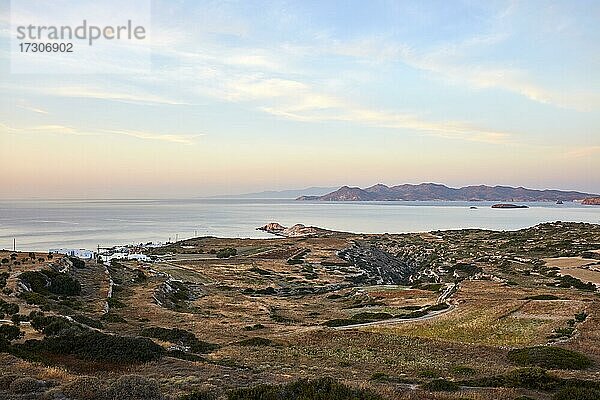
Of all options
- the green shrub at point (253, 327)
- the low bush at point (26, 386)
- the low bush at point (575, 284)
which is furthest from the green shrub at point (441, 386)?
the low bush at point (575, 284)

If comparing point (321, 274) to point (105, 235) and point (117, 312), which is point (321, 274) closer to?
point (117, 312)

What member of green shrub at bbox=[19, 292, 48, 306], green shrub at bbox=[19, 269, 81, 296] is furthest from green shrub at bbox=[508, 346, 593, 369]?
green shrub at bbox=[19, 269, 81, 296]

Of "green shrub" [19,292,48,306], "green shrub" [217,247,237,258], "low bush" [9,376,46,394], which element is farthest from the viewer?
"green shrub" [217,247,237,258]

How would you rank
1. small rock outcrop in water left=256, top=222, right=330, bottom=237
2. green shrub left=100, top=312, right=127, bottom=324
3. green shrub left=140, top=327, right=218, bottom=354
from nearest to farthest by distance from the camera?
1. green shrub left=140, top=327, right=218, bottom=354
2. green shrub left=100, top=312, right=127, bottom=324
3. small rock outcrop in water left=256, top=222, right=330, bottom=237

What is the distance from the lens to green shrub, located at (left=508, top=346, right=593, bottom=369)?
21.3 m

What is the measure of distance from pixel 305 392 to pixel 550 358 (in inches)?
581

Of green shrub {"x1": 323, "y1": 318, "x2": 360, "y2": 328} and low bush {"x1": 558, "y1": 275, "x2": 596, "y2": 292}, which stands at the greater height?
green shrub {"x1": 323, "y1": 318, "x2": 360, "y2": 328}

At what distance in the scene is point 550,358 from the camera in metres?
22.1

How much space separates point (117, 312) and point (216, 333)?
10814mm

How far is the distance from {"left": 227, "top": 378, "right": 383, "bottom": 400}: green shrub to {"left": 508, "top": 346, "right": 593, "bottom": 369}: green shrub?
12561 mm

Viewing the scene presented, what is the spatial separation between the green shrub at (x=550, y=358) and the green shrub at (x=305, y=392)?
41.2 ft

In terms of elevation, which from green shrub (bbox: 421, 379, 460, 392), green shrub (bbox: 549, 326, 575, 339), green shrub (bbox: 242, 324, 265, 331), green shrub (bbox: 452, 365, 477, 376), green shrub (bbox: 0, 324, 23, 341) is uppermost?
green shrub (bbox: 0, 324, 23, 341)

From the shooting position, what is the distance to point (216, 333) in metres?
30.6

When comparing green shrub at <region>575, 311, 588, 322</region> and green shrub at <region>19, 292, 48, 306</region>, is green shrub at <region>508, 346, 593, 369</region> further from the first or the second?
green shrub at <region>19, 292, 48, 306</region>
